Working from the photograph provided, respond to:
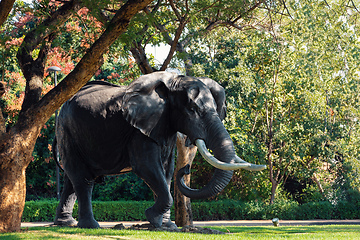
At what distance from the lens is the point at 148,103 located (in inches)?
368

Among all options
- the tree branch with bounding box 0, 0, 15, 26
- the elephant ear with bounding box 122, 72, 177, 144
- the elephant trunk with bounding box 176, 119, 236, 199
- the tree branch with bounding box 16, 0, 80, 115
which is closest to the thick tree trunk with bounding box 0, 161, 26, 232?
the tree branch with bounding box 16, 0, 80, 115

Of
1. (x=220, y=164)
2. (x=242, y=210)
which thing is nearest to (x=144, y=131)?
(x=220, y=164)

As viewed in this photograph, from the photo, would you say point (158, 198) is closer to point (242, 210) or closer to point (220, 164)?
point (220, 164)

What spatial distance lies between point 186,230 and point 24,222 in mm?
15314

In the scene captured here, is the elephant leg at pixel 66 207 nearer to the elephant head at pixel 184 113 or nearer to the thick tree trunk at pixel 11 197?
the thick tree trunk at pixel 11 197

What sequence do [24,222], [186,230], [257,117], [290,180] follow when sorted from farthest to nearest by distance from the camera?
1. [290,180]
2. [257,117]
3. [24,222]
4. [186,230]

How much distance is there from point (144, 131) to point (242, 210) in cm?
1581

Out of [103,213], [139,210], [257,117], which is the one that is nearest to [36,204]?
[103,213]

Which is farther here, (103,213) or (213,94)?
(103,213)

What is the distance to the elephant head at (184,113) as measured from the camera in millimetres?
8633

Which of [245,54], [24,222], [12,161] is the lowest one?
[24,222]

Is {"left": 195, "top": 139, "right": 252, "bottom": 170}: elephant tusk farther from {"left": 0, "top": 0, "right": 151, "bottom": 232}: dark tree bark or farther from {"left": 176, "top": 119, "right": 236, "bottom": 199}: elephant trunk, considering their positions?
{"left": 0, "top": 0, "right": 151, "bottom": 232}: dark tree bark

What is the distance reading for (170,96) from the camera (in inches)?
373

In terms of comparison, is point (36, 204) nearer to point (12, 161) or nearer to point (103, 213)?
point (103, 213)
